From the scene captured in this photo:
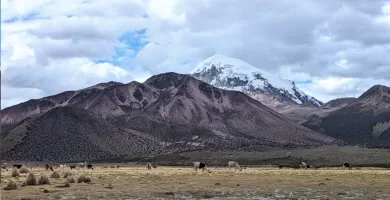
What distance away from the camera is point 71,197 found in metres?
28.7

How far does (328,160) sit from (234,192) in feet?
377

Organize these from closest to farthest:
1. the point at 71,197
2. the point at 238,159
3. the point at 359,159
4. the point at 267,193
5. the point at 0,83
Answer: the point at 0,83 < the point at 71,197 < the point at 267,193 < the point at 359,159 < the point at 238,159

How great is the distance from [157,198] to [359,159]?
12029 centimetres

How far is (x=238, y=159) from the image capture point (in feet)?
496

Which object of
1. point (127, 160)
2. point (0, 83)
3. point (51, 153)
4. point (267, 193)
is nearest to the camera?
point (0, 83)

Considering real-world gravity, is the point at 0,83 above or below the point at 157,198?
above

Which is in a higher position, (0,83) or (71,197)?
(0,83)

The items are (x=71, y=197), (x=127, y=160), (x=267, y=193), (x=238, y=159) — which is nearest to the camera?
(x=71, y=197)

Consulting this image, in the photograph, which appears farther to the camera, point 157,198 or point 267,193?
point 267,193

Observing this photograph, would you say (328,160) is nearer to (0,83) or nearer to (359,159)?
(359,159)

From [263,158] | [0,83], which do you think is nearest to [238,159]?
[263,158]

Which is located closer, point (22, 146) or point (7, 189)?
point (7, 189)

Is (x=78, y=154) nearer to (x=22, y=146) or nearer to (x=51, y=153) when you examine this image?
(x=51, y=153)

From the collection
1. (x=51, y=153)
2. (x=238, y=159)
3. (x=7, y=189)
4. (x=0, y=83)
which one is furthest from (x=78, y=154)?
(x=0, y=83)
